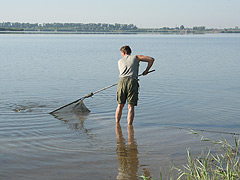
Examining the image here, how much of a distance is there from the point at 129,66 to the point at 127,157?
6.84 ft

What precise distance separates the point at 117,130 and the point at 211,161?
2.53 metres

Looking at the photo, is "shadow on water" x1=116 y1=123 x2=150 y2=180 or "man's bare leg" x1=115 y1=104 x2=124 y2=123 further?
"man's bare leg" x1=115 y1=104 x2=124 y2=123

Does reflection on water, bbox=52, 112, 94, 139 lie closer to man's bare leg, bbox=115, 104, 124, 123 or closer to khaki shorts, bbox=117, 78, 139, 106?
man's bare leg, bbox=115, 104, 124, 123

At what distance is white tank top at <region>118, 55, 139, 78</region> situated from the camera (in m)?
7.26

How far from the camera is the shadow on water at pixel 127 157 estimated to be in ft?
16.7

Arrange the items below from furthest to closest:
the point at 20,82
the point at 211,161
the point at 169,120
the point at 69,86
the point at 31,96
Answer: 1. the point at 20,82
2. the point at 69,86
3. the point at 31,96
4. the point at 169,120
5. the point at 211,161

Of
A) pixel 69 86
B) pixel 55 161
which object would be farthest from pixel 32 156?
pixel 69 86

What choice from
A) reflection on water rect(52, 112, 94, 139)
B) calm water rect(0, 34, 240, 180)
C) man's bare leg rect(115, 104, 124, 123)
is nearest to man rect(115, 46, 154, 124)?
man's bare leg rect(115, 104, 124, 123)

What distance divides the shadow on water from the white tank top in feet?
3.70

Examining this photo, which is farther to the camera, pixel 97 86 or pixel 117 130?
pixel 97 86

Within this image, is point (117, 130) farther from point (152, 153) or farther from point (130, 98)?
point (152, 153)

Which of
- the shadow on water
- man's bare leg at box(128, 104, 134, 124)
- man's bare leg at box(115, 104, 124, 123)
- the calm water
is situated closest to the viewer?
the shadow on water

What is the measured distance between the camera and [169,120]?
28.3 feet

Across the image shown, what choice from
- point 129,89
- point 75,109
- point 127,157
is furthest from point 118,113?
point 127,157
